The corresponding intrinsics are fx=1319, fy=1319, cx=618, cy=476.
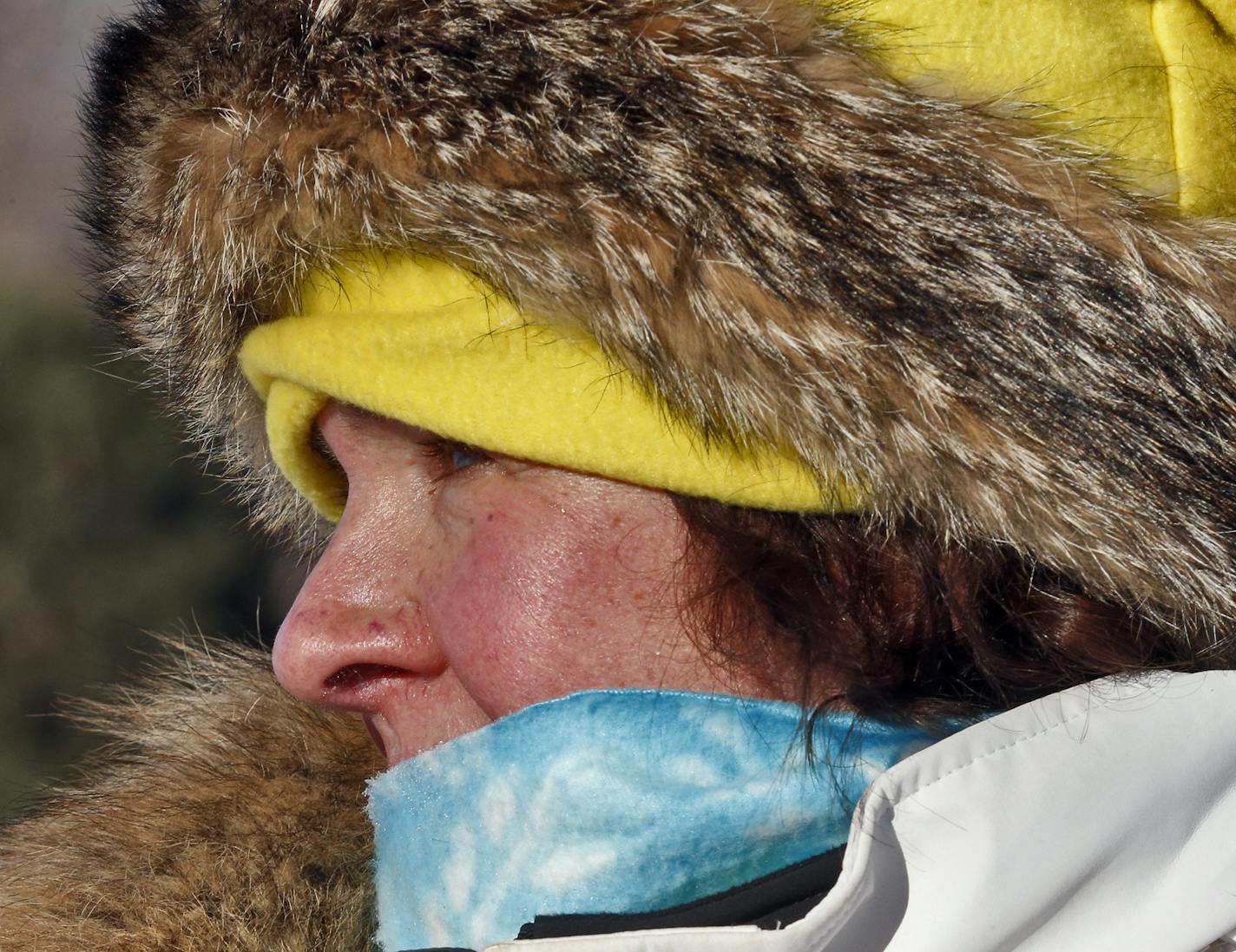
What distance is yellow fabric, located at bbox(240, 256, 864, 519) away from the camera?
1194 millimetres

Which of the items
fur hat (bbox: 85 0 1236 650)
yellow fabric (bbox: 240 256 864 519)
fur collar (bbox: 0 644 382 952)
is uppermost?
fur hat (bbox: 85 0 1236 650)

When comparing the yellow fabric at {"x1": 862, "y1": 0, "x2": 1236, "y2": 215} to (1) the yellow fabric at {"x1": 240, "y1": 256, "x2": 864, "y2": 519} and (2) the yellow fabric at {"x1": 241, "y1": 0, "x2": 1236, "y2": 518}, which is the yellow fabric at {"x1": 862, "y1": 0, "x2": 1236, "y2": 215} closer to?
(2) the yellow fabric at {"x1": 241, "y1": 0, "x2": 1236, "y2": 518}

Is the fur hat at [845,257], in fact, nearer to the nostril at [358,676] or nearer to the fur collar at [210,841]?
the nostril at [358,676]

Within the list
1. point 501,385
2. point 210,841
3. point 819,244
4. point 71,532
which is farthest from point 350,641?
point 71,532

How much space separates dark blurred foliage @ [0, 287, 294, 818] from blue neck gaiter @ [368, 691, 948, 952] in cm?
682

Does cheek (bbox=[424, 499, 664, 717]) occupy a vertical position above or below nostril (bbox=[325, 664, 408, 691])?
above

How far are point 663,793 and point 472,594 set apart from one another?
0.27 m

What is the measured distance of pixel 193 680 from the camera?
2.06m

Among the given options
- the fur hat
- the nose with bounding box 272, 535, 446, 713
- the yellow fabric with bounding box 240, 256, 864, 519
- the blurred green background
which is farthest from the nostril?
the blurred green background

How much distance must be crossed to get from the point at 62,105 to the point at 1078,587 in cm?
534

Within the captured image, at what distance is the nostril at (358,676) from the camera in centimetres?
143

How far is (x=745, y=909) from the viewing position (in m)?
1.18

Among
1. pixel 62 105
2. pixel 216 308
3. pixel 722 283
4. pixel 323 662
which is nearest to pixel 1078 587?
pixel 722 283

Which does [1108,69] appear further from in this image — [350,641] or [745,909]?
[350,641]
